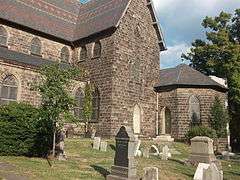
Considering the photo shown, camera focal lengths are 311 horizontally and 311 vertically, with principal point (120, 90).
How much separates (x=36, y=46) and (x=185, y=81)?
1447 cm

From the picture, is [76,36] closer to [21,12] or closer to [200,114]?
[21,12]

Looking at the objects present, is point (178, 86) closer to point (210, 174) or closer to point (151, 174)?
point (151, 174)

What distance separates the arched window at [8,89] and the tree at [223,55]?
24055 millimetres

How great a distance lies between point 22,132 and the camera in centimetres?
1505

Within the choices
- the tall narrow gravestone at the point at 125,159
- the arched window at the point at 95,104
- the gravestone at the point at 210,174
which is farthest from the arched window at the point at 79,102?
the gravestone at the point at 210,174

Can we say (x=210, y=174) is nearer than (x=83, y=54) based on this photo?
Yes

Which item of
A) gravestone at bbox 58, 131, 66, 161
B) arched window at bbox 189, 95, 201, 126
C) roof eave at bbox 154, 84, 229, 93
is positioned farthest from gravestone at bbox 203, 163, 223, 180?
roof eave at bbox 154, 84, 229, 93

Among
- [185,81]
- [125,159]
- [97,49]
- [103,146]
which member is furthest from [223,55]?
[125,159]

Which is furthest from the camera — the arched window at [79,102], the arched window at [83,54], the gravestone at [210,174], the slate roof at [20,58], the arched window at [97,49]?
the arched window at [83,54]

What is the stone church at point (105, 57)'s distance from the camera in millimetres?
25547

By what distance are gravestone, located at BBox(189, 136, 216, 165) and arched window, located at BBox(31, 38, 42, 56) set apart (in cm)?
1720

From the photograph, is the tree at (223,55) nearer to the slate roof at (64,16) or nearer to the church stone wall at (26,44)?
the slate roof at (64,16)

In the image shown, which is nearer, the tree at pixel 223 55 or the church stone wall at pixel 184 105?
the church stone wall at pixel 184 105

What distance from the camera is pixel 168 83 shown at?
3080 cm
